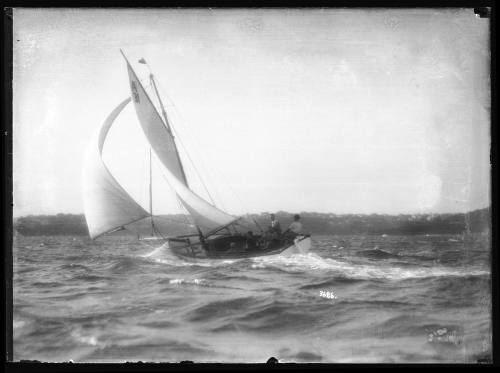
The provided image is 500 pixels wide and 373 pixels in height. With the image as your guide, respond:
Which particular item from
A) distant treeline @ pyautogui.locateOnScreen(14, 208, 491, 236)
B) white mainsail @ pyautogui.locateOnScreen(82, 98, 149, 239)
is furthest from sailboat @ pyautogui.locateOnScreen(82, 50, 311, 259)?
distant treeline @ pyautogui.locateOnScreen(14, 208, 491, 236)

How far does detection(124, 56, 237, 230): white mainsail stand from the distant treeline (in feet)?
0.95

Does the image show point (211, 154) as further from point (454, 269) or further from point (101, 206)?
point (454, 269)

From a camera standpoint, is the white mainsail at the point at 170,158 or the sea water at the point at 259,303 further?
the white mainsail at the point at 170,158

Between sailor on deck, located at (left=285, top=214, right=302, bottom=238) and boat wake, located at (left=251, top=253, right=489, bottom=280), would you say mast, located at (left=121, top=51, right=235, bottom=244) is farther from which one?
boat wake, located at (left=251, top=253, right=489, bottom=280)

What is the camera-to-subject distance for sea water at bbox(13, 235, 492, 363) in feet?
12.4

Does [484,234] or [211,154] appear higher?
[211,154]

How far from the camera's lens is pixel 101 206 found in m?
3.90

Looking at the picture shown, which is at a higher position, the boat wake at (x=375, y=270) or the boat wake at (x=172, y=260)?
the boat wake at (x=172, y=260)

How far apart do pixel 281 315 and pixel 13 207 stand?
2.24 m

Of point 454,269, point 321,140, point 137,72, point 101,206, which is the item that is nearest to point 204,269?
point 101,206

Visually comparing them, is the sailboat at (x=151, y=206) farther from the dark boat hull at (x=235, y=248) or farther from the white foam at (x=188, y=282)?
the white foam at (x=188, y=282)

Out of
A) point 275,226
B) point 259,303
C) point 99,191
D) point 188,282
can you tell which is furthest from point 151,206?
point 259,303

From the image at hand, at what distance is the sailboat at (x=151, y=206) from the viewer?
3.88 meters

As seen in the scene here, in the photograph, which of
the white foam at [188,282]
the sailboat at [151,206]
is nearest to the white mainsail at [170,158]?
the sailboat at [151,206]
